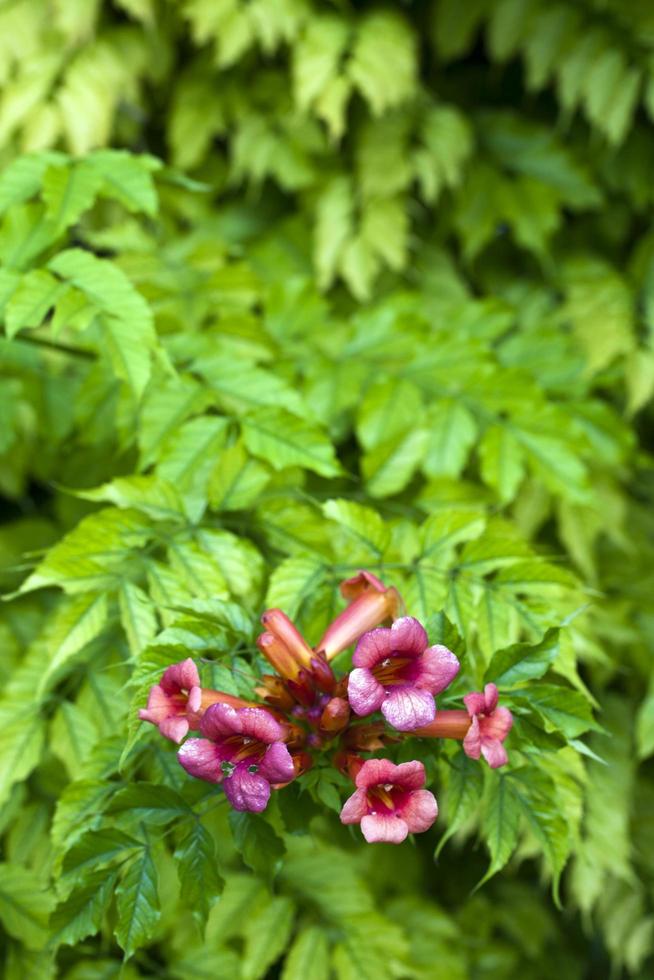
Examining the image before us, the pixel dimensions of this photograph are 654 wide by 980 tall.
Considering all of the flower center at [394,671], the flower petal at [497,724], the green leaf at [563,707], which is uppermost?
the flower center at [394,671]

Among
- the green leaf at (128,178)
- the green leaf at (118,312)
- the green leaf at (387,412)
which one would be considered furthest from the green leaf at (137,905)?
the green leaf at (128,178)

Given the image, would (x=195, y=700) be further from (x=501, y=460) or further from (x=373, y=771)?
(x=501, y=460)

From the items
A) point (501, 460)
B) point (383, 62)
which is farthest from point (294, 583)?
point (383, 62)

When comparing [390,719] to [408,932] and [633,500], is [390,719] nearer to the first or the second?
[408,932]

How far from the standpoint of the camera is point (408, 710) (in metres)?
1.00

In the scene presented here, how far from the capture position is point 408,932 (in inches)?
90.4

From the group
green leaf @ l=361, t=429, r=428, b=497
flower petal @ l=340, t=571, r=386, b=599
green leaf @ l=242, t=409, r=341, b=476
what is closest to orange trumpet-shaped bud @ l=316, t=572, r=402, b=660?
flower petal @ l=340, t=571, r=386, b=599

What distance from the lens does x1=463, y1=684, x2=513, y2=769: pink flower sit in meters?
1.03

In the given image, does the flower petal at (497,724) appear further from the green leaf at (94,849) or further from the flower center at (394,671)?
the green leaf at (94,849)

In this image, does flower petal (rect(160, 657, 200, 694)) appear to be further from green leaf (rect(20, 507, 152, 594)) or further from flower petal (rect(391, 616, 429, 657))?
green leaf (rect(20, 507, 152, 594))

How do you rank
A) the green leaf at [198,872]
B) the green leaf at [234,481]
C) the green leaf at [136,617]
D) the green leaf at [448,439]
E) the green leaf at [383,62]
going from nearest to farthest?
the green leaf at [198,872] → the green leaf at [136,617] → the green leaf at [234,481] → the green leaf at [448,439] → the green leaf at [383,62]

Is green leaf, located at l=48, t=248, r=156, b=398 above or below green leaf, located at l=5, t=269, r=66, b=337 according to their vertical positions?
below

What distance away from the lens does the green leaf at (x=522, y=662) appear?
112 cm

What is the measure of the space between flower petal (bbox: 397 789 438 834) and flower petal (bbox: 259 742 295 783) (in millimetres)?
127
